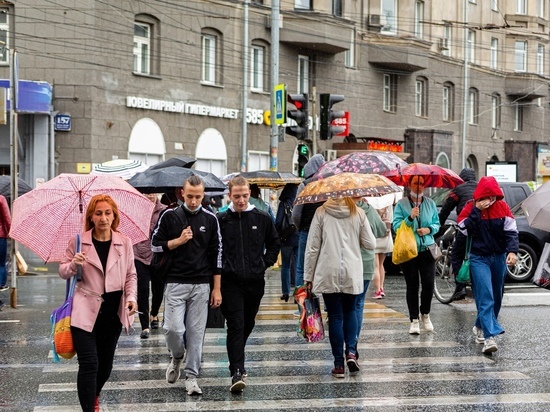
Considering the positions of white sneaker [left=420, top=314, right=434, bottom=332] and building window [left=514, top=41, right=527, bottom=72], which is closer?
white sneaker [left=420, top=314, right=434, bottom=332]

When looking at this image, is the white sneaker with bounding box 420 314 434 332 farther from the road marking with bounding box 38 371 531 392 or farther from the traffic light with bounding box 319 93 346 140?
the traffic light with bounding box 319 93 346 140

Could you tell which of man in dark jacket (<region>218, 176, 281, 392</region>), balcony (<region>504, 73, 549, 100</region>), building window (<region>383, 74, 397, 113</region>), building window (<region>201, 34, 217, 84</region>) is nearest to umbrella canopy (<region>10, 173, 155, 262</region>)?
man in dark jacket (<region>218, 176, 281, 392</region>)

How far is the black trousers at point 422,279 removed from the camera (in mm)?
12492

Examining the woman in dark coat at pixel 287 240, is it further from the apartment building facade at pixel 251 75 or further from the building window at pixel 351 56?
the building window at pixel 351 56

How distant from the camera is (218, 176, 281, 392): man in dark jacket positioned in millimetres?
9336

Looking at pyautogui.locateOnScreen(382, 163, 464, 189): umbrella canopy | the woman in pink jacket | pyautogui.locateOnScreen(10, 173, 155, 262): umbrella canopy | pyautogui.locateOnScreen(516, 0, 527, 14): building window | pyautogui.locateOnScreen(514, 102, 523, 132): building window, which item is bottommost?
the woman in pink jacket

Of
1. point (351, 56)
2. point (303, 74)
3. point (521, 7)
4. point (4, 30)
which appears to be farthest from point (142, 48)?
point (521, 7)

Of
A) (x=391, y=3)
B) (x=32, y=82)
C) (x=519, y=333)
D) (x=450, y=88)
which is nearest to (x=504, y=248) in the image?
(x=519, y=333)

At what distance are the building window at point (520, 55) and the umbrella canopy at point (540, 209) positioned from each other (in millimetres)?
44750

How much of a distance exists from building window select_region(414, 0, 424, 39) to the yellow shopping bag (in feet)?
111

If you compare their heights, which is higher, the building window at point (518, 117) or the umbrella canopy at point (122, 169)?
the building window at point (518, 117)

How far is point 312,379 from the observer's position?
32.1 feet

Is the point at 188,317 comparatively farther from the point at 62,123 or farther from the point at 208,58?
the point at 208,58

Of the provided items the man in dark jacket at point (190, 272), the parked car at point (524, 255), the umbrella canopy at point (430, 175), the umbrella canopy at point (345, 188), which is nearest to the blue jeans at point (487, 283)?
the umbrella canopy at point (345, 188)
